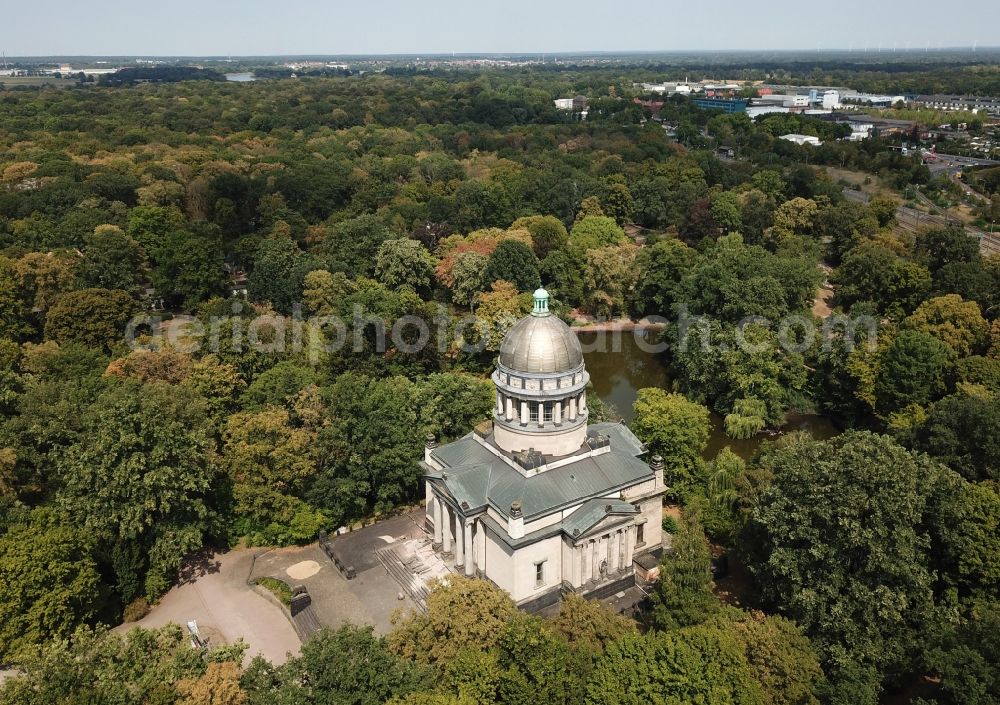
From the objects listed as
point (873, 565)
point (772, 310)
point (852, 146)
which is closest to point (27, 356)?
point (873, 565)

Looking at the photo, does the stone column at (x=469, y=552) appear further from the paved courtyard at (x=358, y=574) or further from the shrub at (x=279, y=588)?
the shrub at (x=279, y=588)

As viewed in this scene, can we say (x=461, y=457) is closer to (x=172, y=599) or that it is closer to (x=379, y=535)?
(x=379, y=535)

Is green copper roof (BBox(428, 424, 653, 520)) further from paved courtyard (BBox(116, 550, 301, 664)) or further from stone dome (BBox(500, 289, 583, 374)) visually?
paved courtyard (BBox(116, 550, 301, 664))

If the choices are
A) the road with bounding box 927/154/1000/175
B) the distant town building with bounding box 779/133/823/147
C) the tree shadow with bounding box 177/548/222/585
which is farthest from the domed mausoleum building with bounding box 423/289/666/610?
the distant town building with bounding box 779/133/823/147

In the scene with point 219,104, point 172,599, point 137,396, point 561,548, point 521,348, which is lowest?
point 172,599

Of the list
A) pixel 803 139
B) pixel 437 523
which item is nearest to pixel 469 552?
pixel 437 523

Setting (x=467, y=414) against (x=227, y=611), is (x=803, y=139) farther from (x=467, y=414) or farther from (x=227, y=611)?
(x=227, y=611)

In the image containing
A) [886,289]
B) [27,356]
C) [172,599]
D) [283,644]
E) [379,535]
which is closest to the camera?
[283,644]

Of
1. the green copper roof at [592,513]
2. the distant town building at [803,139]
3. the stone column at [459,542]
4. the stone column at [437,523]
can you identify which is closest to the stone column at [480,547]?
the stone column at [459,542]
